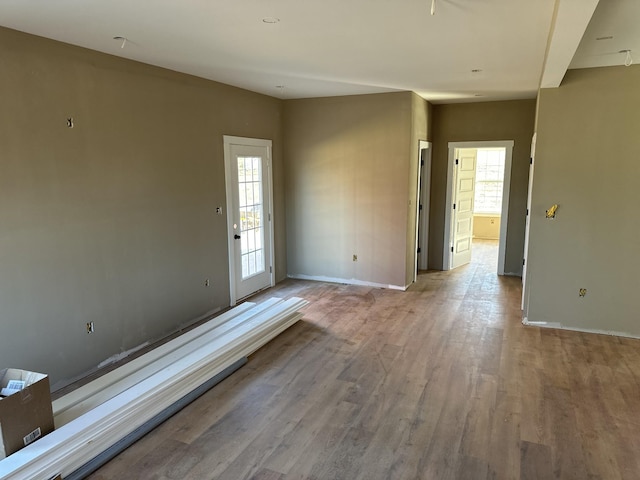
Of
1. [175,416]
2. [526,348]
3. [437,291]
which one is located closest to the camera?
[175,416]

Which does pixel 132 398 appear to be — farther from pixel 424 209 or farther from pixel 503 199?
pixel 503 199

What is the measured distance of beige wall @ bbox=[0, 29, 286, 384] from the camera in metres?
3.15

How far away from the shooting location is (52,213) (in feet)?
11.0

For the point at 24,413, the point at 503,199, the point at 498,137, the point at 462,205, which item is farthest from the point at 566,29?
the point at 462,205

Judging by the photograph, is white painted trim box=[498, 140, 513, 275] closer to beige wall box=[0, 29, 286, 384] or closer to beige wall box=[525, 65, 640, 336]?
beige wall box=[525, 65, 640, 336]

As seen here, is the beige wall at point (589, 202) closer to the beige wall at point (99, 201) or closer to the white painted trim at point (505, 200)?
the white painted trim at point (505, 200)

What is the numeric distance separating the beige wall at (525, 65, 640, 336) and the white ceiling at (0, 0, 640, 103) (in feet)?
1.10

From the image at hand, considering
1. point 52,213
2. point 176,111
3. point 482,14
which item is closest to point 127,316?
point 52,213

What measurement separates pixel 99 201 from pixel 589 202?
4.75 metres

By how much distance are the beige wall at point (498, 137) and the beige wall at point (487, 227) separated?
3.24m

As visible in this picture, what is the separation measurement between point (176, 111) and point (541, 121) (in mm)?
3795

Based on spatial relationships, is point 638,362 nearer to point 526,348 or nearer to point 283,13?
point 526,348

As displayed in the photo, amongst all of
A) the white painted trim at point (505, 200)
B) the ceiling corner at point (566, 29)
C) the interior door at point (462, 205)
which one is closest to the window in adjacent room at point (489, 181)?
the interior door at point (462, 205)

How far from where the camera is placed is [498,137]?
685 cm
